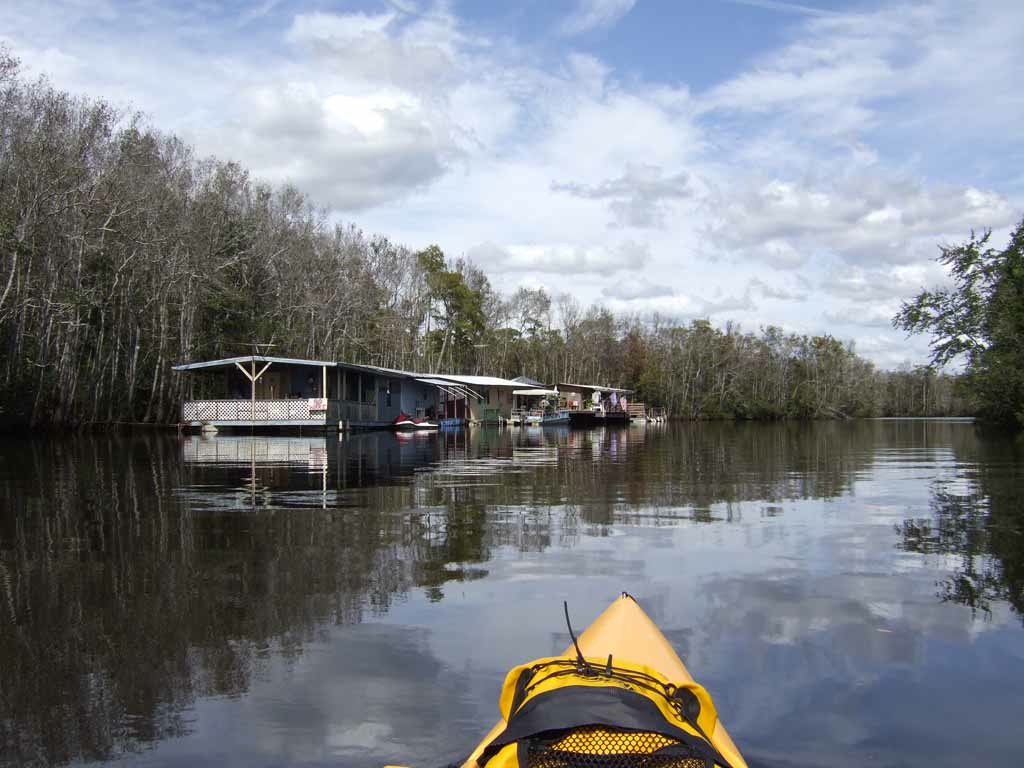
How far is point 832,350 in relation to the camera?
364ft

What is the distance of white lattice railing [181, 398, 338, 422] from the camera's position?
116 feet

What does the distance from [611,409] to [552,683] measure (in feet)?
234

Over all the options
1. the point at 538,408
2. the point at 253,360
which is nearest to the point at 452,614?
the point at 253,360

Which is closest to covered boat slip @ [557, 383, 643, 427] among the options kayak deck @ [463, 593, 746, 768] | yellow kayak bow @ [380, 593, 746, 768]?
kayak deck @ [463, 593, 746, 768]

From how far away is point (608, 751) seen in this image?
2.83 m

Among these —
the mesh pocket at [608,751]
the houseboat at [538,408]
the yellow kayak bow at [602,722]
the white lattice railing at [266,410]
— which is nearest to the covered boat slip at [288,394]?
the white lattice railing at [266,410]

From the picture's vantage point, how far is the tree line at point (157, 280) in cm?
3162

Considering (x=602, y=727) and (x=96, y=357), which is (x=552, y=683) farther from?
(x=96, y=357)

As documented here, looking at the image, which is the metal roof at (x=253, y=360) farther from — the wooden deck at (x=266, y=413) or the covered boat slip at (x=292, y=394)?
the wooden deck at (x=266, y=413)

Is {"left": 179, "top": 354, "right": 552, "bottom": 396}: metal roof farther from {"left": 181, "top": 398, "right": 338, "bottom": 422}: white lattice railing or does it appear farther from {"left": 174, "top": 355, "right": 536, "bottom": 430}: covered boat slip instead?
{"left": 181, "top": 398, "right": 338, "bottom": 422}: white lattice railing

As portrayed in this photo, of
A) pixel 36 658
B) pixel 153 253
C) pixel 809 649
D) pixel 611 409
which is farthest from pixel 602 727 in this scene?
pixel 611 409

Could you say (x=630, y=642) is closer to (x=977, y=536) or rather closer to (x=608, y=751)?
(x=608, y=751)

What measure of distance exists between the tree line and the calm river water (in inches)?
869

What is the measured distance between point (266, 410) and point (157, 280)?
10284 mm
